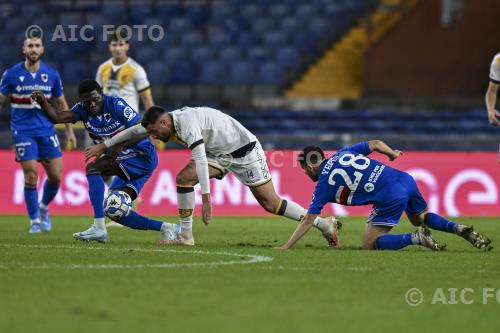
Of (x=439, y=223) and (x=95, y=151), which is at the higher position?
(x=95, y=151)

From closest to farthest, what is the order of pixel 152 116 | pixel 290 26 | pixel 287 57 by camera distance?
pixel 152 116 < pixel 287 57 < pixel 290 26

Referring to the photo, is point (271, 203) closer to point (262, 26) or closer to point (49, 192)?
point (49, 192)

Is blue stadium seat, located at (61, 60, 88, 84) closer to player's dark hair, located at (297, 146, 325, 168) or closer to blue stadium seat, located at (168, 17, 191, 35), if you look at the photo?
blue stadium seat, located at (168, 17, 191, 35)

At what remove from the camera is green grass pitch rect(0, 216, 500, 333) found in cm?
661

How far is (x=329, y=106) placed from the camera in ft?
84.5

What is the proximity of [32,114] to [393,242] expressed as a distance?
5.36 meters

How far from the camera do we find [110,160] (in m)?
11.9

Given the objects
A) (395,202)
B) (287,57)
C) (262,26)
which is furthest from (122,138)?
(262,26)

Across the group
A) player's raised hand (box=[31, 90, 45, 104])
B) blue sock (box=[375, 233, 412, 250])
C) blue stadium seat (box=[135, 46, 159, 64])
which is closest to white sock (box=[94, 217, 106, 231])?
player's raised hand (box=[31, 90, 45, 104])

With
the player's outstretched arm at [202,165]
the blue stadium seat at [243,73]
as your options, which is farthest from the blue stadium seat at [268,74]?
the player's outstretched arm at [202,165]

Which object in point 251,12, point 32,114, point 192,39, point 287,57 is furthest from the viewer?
point 251,12

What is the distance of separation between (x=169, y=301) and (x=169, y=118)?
3719mm

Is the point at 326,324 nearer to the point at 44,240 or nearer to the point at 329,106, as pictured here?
the point at 44,240

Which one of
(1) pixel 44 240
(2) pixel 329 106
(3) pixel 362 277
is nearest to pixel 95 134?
(1) pixel 44 240
